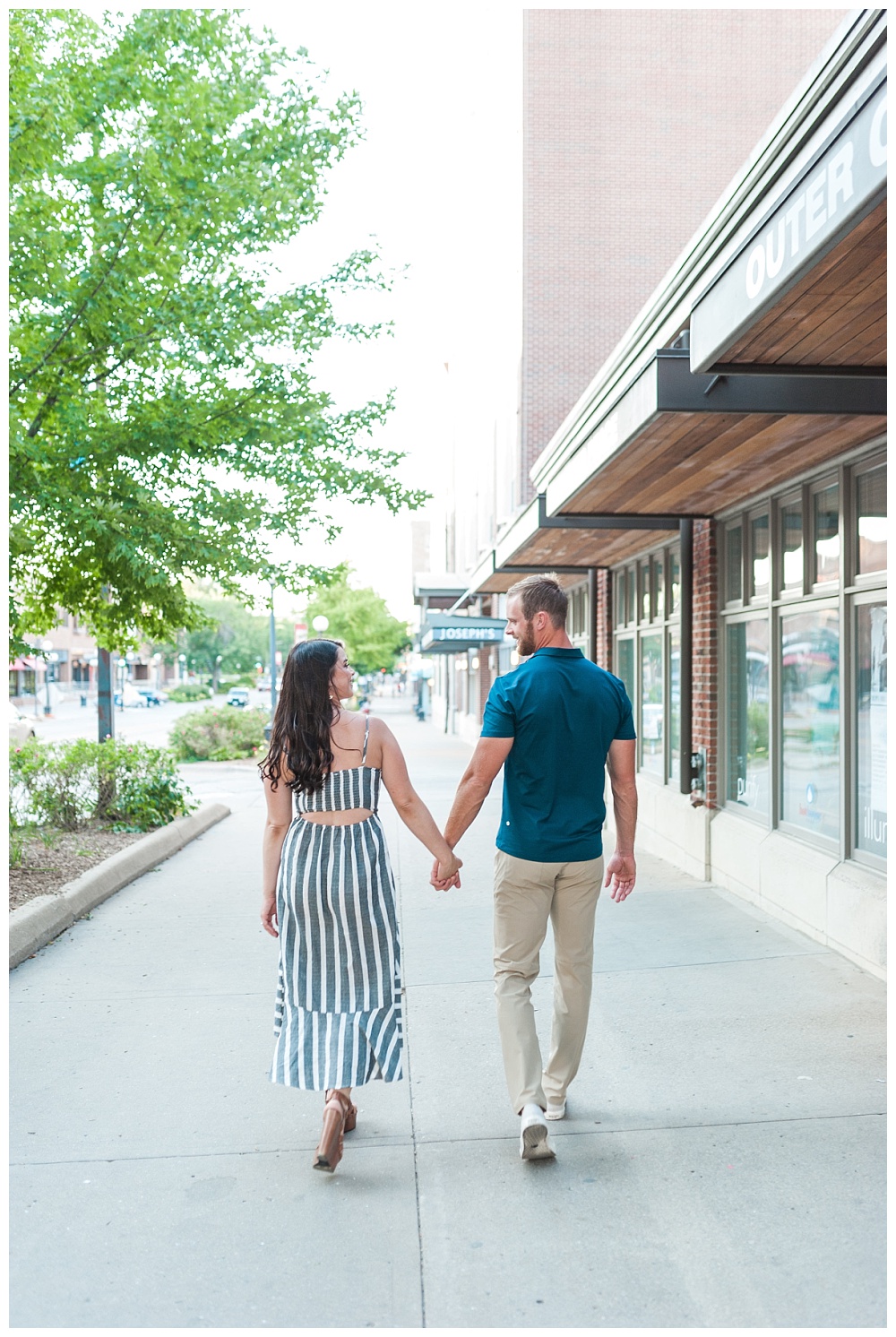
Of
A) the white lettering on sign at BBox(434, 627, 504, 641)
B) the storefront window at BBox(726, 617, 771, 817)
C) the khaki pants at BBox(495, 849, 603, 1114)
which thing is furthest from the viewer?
the white lettering on sign at BBox(434, 627, 504, 641)

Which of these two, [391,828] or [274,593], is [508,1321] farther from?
[391,828]

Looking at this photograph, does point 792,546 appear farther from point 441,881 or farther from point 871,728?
point 441,881

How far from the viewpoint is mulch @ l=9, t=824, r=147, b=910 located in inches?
327

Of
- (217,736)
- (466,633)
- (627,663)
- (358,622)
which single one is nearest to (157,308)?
(627,663)

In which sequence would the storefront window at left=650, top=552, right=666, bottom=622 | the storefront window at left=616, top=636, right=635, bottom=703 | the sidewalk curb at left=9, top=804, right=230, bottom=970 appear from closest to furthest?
the sidewalk curb at left=9, top=804, right=230, bottom=970 → the storefront window at left=650, top=552, right=666, bottom=622 → the storefront window at left=616, top=636, right=635, bottom=703

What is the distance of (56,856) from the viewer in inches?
380

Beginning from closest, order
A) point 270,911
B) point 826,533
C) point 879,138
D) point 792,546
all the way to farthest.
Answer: point 879,138, point 270,911, point 826,533, point 792,546

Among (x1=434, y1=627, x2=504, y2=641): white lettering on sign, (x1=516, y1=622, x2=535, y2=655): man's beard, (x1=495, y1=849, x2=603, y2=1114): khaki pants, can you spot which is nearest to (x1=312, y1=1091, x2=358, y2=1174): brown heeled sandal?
(x1=495, y1=849, x2=603, y2=1114): khaki pants

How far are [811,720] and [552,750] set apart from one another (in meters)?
3.98

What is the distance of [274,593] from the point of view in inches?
431

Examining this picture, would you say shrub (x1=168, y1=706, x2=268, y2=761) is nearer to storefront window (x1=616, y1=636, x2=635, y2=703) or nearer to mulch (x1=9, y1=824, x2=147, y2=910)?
storefront window (x1=616, y1=636, x2=635, y2=703)

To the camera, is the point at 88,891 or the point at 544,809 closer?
the point at 544,809

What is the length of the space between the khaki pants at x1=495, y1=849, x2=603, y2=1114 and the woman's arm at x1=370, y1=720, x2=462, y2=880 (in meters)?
0.20

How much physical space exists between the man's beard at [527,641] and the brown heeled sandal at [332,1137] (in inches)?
68.8
